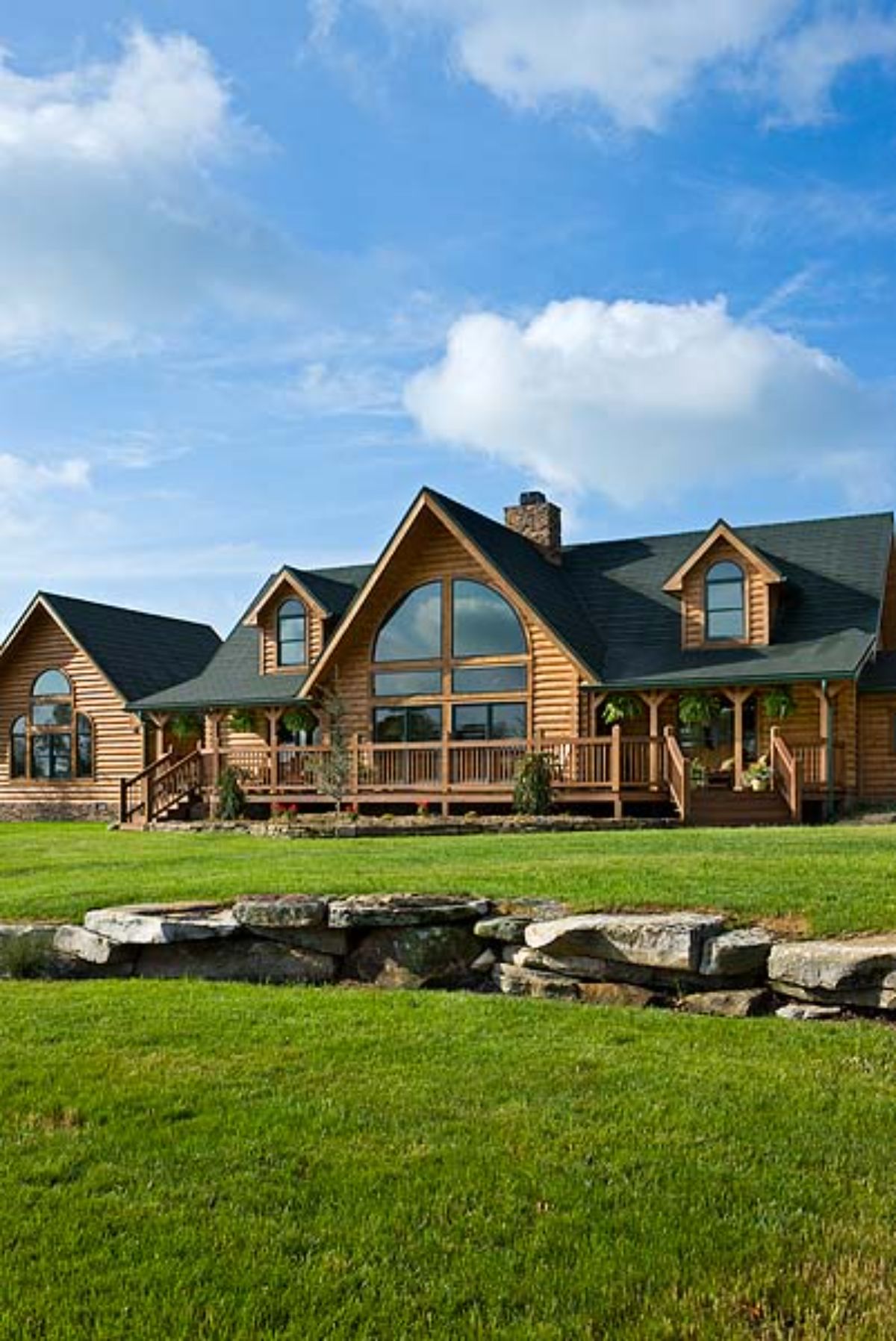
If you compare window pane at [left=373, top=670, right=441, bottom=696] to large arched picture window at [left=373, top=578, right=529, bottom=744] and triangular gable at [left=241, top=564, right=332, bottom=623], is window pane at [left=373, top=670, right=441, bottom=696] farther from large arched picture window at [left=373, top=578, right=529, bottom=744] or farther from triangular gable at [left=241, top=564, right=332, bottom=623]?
triangular gable at [left=241, top=564, right=332, bottom=623]

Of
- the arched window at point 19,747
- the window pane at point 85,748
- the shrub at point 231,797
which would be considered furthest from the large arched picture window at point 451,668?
the arched window at point 19,747

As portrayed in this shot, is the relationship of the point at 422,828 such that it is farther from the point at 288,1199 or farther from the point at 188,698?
the point at 288,1199

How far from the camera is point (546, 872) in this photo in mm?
11367

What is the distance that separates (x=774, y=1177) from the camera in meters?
5.17

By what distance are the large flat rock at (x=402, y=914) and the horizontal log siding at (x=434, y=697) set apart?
1649 centimetres

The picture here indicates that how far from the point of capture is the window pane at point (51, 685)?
34344 millimetres

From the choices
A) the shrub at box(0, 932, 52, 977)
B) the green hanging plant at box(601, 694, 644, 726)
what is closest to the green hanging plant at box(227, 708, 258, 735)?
the green hanging plant at box(601, 694, 644, 726)

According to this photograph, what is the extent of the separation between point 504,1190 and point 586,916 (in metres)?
4.16

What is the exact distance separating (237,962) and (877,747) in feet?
59.7

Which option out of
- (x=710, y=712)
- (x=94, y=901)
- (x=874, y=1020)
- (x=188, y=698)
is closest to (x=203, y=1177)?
(x=874, y=1020)

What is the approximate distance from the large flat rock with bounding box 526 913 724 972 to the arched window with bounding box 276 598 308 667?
861 inches

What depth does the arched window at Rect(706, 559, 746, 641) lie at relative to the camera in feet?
85.4

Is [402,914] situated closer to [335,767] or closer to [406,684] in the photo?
[335,767]

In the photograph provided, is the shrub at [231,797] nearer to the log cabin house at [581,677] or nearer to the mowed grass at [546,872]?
the log cabin house at [581,677]
